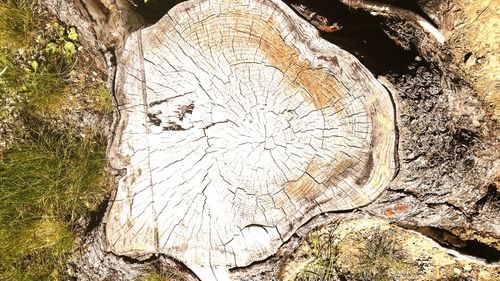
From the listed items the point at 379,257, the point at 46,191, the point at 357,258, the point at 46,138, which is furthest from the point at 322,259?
the point at 46,138

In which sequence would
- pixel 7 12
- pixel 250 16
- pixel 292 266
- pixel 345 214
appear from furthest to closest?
pixel 292 266
pixel 7 12
pixel 345 214
pixel 250 16

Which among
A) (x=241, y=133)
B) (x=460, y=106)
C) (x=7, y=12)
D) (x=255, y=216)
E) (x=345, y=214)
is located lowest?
(x=345, y=214)

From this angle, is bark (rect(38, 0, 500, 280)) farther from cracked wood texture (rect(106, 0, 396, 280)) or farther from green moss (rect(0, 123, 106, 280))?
green moss (rect(0, 123, 106, 280))

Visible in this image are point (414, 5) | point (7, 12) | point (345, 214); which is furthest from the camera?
point (7, 12)

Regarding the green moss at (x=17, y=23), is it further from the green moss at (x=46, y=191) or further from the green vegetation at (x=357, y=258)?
the green vegetation at (x=357, y=258)

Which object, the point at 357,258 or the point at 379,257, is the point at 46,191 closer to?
the point at 357,258

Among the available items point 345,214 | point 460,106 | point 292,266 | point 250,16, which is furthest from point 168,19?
point 292,266

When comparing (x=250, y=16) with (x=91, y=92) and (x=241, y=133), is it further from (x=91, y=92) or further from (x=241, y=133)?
(x=91, y=92)

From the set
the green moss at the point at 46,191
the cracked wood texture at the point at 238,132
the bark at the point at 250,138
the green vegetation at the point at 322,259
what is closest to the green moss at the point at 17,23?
the green moss at the point at 46,191
